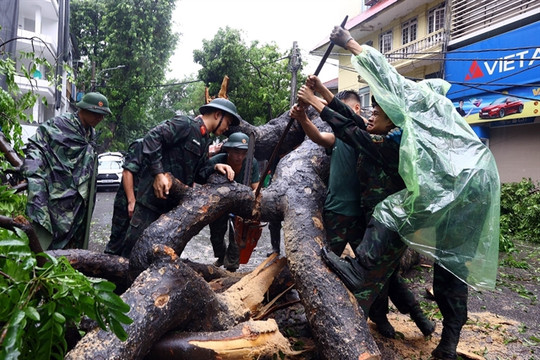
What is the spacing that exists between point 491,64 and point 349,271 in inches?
411

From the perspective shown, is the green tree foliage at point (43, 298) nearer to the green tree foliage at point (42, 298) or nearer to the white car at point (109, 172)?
the green tree foliage at point (42, 298)

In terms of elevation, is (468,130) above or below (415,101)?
below

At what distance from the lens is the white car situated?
15930mm

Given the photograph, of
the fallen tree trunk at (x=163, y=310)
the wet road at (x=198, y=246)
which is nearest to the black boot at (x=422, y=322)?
the fallen tree trunk at (x=163, y=310)

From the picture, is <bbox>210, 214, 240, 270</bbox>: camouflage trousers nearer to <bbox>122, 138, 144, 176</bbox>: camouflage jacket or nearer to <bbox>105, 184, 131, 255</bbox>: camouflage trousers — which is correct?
<bbox>105, 184, 131, 255</bbox>: camouflage trousers

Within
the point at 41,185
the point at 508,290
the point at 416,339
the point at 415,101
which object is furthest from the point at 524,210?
the point at 41,185

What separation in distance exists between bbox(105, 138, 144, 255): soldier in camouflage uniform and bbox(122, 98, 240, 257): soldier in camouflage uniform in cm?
16

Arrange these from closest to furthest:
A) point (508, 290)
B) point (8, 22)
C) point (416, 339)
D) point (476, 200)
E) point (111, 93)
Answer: point (476, 200), point (416, 339), point (508, 290), point (8, 22), point (111, 93)

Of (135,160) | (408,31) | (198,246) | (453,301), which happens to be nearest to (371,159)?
(453,301)

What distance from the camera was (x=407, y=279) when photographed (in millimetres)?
4875

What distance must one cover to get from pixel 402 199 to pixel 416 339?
4.26 feet

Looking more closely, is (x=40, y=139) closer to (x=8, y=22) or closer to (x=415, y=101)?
(x=415, y=101)

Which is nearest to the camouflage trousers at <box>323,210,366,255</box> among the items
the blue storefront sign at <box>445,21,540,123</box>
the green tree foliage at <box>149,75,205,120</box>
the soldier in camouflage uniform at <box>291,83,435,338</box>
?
the soldier in camouflage uniform at <box>291,83,435,338</box>

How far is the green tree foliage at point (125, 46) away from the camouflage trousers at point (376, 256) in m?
18.3
